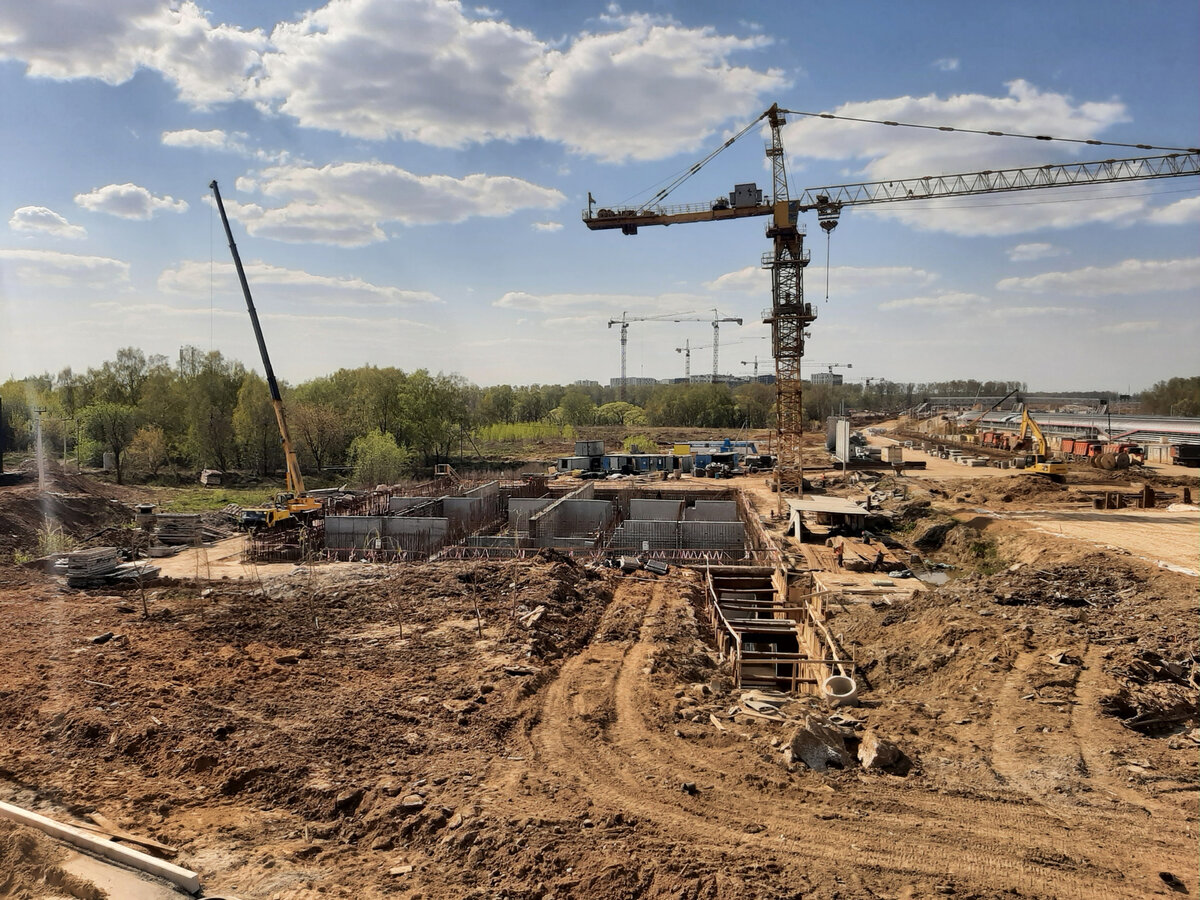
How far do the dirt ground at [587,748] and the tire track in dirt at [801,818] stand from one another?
0.04 meters

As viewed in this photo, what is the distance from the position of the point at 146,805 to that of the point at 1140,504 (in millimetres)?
37931

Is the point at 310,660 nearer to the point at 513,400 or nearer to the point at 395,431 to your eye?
the point at 395,431

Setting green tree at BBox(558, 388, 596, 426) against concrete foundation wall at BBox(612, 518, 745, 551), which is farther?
green tree at BBox(558, 388, 596, 426)

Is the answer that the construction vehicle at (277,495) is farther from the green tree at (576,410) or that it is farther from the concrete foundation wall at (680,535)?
the green tree at (576,410)

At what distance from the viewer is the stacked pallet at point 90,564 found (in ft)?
65.6

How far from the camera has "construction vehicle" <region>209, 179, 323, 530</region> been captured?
29.1 metres

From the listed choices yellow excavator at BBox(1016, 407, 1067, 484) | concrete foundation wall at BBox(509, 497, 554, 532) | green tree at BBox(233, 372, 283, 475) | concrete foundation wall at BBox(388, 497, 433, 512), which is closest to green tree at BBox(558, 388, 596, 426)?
green tree at BBox(233, 372, 283, 475)

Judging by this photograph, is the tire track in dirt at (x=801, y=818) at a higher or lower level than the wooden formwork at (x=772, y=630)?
higher

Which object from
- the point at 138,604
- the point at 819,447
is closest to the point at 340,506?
the point at 138,604

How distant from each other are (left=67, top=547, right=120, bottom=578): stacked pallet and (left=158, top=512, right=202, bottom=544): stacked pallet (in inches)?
332

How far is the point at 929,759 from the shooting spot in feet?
31.5

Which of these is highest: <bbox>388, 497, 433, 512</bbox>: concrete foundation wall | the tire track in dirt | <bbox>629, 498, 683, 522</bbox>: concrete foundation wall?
<bbox>388, 497, 433, 512</bbox>: concrete foundation wall

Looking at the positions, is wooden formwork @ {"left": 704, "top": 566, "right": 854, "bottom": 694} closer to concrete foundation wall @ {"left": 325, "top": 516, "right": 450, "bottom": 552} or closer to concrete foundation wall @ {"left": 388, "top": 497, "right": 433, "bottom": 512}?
concrete foundation wall @ {"left": 325, "top": 516, "right": 450, "bottom": 552}

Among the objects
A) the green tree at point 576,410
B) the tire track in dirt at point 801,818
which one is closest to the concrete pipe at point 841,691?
the tire track in dirt at point 801,818
